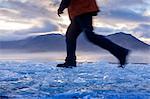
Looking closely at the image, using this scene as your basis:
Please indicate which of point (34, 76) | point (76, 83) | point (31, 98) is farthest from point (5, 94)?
point (34, 76)

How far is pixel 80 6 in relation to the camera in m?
8.46

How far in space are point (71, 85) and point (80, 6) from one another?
6.52ft

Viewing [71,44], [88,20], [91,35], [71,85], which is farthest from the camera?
[71,44]

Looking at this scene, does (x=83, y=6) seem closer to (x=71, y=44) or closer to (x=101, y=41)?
(x=101, y=41)

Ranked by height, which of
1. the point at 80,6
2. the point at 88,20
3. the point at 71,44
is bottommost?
the point at 71,44

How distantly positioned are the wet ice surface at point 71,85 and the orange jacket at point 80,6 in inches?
40.3

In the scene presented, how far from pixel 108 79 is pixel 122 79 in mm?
225

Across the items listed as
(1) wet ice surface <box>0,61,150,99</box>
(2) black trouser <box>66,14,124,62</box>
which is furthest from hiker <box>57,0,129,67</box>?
Result: (1) wet ice surface <box>0,61,150,99</box>

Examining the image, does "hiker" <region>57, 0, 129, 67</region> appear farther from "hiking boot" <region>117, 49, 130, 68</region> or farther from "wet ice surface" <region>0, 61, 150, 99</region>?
"wet ice surface" <region>0, 61, 150, 99</region>

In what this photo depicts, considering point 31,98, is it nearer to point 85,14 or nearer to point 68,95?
point 68,95

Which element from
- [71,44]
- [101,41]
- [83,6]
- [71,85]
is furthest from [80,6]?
[71,85]

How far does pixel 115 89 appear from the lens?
6.56 meters

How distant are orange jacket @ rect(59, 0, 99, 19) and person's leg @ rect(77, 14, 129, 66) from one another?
11 cm

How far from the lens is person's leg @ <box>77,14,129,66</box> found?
8.39 metres
